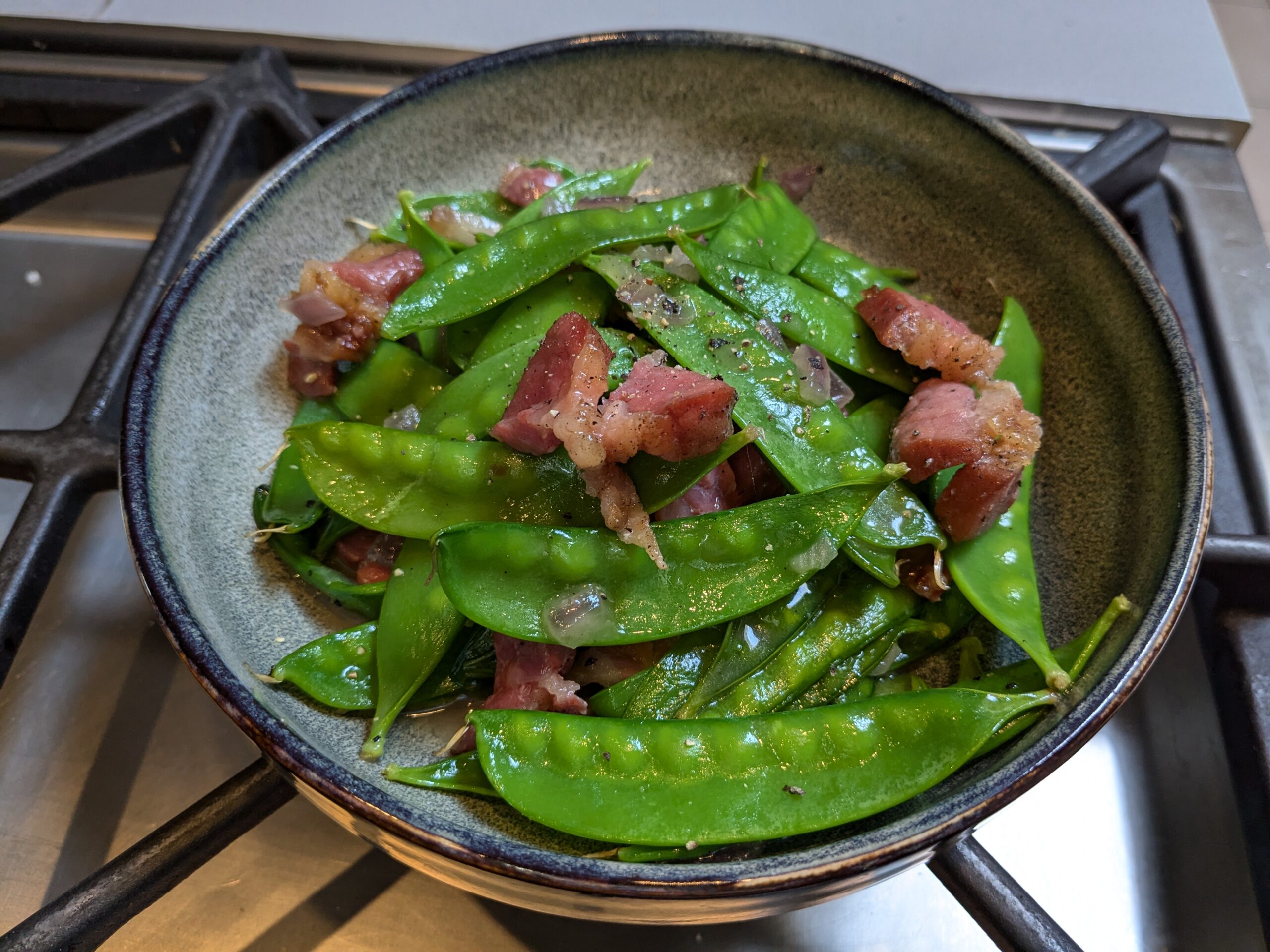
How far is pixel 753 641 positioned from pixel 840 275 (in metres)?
1.23

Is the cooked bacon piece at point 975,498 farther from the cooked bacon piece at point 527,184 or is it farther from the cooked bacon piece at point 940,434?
the cooked bacon piece at point 527,184

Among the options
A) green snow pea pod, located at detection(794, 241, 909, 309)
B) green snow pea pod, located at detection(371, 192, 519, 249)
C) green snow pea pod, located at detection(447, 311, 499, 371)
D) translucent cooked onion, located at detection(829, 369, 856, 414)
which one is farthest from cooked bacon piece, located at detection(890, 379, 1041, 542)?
green snow pea pod, located at detection(371, 192, 519, 249)

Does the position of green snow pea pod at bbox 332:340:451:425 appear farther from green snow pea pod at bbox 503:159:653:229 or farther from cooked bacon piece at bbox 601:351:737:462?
cooked bacon piece at bbox 601:351:737:462

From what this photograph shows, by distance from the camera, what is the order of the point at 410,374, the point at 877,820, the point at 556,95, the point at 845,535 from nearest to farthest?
the point at 877,820
the point at 845,535
the point at 410,374
the point at 556,95

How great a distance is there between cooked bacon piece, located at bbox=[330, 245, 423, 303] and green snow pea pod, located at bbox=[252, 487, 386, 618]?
627mm

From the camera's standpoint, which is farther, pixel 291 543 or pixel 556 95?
pixel 556 95

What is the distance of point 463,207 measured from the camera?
258 centimetres

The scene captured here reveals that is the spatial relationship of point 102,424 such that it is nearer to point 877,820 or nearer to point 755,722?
point 755,722

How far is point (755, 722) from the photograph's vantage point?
5.44 feet

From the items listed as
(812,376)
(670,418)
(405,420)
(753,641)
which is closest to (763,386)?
(812,376)

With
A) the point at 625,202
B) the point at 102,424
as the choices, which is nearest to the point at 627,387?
the point at 625,202

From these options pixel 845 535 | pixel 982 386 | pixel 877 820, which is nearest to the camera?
pixel 877 820

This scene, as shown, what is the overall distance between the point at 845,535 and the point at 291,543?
1.41 metres

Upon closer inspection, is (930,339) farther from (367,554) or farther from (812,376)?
(367,554)
